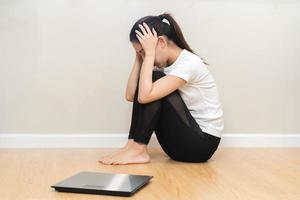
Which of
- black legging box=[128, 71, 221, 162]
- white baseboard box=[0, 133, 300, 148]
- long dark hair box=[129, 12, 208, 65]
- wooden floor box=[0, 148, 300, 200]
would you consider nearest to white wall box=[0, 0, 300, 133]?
white baseboard box=[0, 133, 300, 148]

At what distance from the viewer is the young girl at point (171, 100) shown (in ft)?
6.46

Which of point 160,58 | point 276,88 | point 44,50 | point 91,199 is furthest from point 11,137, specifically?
point 276,88

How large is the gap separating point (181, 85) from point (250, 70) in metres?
0.78

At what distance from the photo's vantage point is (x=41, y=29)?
2518 mm

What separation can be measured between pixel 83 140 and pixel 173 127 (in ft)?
2.51

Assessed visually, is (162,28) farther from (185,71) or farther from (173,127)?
(173,127)

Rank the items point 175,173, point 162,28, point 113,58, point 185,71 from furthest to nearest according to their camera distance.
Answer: point 113,58 → point 162,28 → point 185,71 → point 175,173

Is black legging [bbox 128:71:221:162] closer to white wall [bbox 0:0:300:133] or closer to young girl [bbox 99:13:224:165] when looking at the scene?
young girl [bbox 99:13:224:165]

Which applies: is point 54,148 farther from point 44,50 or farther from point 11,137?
point 44,50

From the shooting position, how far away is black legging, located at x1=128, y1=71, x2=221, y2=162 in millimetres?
1973

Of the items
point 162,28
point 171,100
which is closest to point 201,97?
point 171,100

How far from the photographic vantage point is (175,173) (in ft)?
6.00

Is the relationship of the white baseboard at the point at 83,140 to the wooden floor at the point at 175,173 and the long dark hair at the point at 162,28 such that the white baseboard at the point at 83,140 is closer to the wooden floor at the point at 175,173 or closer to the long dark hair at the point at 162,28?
the wooden floor at the point at 175,173

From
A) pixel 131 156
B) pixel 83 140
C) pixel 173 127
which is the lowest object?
pixel 83 140
